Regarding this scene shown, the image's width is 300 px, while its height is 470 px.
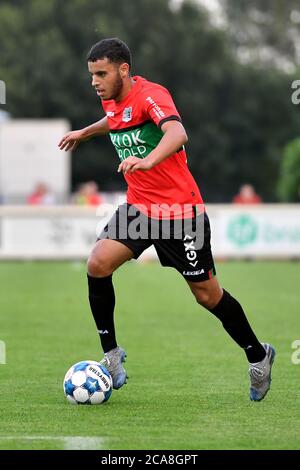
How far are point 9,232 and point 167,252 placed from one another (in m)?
19.0

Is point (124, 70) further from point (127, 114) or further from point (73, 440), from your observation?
point (73, 440)

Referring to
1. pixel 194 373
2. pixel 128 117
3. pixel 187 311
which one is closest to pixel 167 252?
pixel 128 117

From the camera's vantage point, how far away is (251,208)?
88.4 feet

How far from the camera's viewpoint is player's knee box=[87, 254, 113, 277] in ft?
25.7

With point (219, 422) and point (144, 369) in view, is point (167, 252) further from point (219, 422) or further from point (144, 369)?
point (144, 369)

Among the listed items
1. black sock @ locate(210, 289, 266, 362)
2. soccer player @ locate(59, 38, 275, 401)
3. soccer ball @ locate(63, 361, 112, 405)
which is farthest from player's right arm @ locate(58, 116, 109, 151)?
soccer ball @ locate(63, 361, 112, 405)

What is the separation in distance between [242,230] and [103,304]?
750 inches

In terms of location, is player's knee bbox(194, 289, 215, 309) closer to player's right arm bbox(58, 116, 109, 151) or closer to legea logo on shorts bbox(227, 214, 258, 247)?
player's right arm bbox(58, 116, 109, 151)

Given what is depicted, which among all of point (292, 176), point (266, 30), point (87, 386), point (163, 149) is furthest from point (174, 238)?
point (266, 30)

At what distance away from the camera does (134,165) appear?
23.6ft

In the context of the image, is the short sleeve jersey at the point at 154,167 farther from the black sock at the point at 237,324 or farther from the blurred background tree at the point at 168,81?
the blurred background tree at the point at 168,81

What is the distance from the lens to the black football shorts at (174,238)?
7.81 m

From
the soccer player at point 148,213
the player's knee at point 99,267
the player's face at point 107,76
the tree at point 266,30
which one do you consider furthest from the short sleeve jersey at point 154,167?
the tree at point 266,30

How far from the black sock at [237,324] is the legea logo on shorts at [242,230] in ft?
61.3
